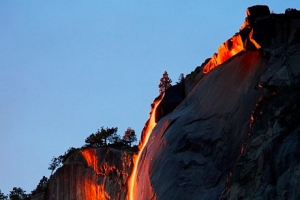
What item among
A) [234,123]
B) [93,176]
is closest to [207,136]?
[234,123]

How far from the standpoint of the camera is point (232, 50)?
136ft

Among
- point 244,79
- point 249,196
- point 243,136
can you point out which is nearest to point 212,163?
point 243,136

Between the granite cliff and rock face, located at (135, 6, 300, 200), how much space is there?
0.04 m

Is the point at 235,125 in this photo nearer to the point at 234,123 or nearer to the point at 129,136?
the point at 234,123

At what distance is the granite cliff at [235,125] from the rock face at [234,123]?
0.14 feet

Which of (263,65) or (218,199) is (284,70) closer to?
(263,65)

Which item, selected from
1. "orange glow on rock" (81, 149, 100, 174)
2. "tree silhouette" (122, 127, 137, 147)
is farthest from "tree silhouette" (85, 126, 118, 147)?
"orange glow on rock" (81, 149, 100, 174)

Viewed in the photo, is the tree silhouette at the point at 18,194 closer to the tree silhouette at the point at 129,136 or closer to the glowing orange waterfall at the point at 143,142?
the tree silhouette at the point at 129,136

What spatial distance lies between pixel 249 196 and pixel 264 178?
849 millimetres

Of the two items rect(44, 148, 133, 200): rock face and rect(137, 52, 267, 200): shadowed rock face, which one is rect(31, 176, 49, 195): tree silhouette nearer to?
rect(44, 148, 133, 200): rock face

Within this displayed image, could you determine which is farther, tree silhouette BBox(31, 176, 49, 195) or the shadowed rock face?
tree silhouette BBox(31, 176, 49, 195)

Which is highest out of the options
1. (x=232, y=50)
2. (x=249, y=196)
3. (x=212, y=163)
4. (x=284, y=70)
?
(x=232, y=50)

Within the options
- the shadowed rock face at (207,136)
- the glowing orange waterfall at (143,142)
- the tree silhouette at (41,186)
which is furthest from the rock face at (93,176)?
the tree silhouette at (41,186)

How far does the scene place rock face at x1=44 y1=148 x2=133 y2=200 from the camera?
54.1m
